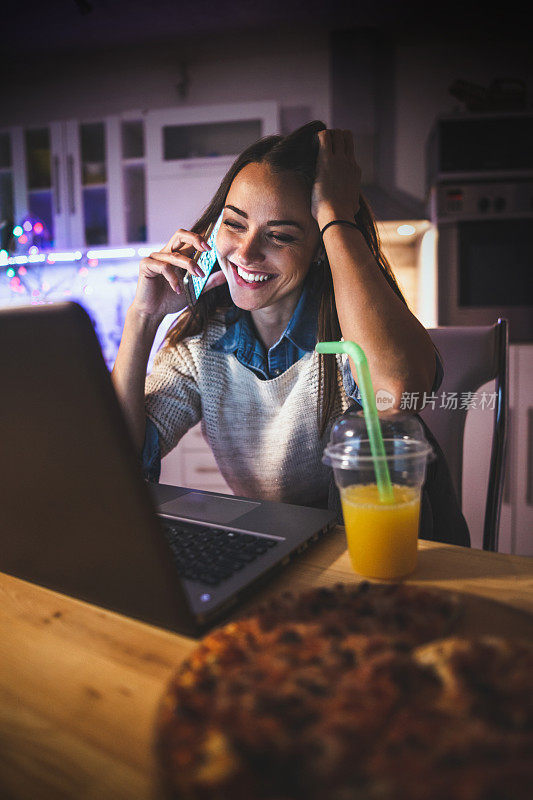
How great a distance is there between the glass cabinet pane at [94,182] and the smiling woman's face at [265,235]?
7.00 ft

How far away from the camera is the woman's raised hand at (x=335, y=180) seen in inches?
44.0

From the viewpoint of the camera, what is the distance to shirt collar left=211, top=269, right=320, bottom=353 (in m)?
1.23

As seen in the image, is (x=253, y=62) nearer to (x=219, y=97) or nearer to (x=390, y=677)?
(x=219, y=97)

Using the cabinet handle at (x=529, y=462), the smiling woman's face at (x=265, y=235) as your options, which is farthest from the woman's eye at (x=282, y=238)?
the cabinet handle at (x=529, y=462)

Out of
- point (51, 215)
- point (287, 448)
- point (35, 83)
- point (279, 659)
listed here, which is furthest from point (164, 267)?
point (35, 83)

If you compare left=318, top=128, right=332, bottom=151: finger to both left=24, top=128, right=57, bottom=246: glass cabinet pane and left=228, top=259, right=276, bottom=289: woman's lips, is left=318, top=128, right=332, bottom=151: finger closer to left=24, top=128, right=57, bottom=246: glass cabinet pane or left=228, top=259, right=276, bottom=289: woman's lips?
left=228, top=259, right=276, bottom=289: woman's lips

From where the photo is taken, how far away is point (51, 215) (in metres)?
3.20

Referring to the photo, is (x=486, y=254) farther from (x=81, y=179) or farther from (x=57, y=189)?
(x=57, y=189)

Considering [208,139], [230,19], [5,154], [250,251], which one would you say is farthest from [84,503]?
[5,154]

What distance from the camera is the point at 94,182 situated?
3020 millimetres

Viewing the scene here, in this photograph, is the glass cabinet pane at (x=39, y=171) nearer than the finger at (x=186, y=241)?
No

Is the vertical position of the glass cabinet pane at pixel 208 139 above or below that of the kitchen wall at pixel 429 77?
below

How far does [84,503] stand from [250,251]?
2.68 ft

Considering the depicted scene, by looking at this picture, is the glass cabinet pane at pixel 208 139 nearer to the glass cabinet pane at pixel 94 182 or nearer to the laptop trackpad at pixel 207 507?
the glass cabinet pane at pixel 94 182
